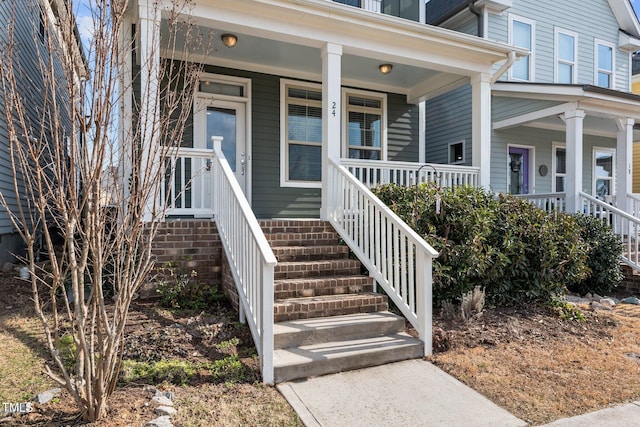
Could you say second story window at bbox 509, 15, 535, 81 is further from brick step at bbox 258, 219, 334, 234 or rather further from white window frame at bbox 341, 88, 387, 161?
brick step at bbox 258, 219, 334, 234

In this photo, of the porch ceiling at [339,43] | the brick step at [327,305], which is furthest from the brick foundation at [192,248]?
the porch ceiling at [339,43]

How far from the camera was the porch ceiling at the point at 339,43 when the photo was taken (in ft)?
17.6

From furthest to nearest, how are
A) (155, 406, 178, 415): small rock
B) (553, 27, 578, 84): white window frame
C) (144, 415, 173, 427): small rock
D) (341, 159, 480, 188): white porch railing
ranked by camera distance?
(553, 27, 578, 84): white window frame → (341, 159, 480, 188): white porch railing → (155, 406, 178, 415): small rock → (144, 415, 173, 427): small rock

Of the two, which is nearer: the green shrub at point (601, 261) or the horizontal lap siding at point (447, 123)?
the green shrub at point (601, 261)

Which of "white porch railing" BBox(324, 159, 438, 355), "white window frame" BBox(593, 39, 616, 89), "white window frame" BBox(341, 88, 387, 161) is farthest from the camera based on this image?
"white window frame" BBox(593, 39, 616, 89)

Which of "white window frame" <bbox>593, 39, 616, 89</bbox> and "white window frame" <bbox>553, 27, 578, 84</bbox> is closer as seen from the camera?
"white window frame" <bbox>553, 27, 578, 84</bbox>

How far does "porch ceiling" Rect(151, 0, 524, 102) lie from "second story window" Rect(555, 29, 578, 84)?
478cm

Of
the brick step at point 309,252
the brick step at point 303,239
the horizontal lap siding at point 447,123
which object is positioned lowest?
the brick step at point 309,252

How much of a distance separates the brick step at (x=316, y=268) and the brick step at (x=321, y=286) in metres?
0.10

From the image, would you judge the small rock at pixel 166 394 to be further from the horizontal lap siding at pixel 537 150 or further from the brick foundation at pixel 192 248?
the horizontal lap siding at pixel 537 150

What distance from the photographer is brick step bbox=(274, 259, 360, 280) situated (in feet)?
14.9

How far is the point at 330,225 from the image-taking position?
220 inches

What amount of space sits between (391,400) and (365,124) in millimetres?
6194

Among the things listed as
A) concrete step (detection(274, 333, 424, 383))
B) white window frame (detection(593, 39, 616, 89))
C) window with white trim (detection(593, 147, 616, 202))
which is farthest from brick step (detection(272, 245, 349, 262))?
white window frame (detection(593, 39, 616, 89))
